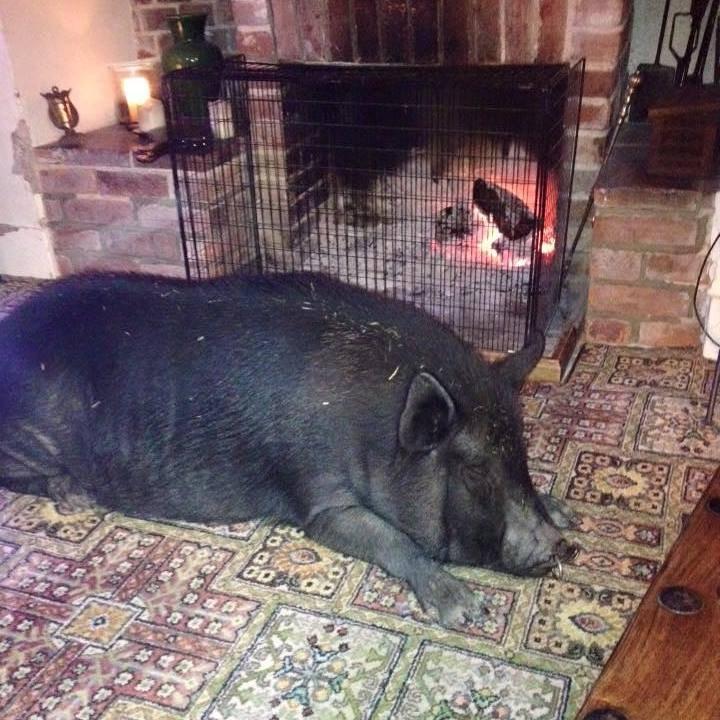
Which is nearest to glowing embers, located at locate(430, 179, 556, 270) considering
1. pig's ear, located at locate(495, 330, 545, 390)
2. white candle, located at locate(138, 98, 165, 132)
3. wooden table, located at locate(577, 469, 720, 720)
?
pig's ear, located at locate(495, 330, 545, 390)

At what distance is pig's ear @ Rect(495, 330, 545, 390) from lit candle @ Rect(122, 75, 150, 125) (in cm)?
210

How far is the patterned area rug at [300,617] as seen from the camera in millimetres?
1607

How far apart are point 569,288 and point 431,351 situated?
140cm

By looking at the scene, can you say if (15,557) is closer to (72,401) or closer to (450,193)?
(72,401)

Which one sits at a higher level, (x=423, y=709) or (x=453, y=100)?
(x=453, y=100)

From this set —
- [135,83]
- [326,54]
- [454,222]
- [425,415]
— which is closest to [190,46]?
[135,83]

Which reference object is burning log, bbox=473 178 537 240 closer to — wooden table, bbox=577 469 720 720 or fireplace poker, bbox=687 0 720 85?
fireplace poker, bbox=687 0 720 85

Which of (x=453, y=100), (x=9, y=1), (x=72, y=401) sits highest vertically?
(x=9, y=1)

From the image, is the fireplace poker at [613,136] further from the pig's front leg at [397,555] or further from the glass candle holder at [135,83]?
the glass candle holder at [135,83]

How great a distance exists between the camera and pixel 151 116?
331 cm

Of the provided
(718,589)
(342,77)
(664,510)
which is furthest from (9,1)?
(718,589)

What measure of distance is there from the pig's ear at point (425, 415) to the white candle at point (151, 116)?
6.90 feet

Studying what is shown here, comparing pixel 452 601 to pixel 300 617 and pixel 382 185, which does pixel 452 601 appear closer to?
pixel 300 617

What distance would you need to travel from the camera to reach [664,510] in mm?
2059
